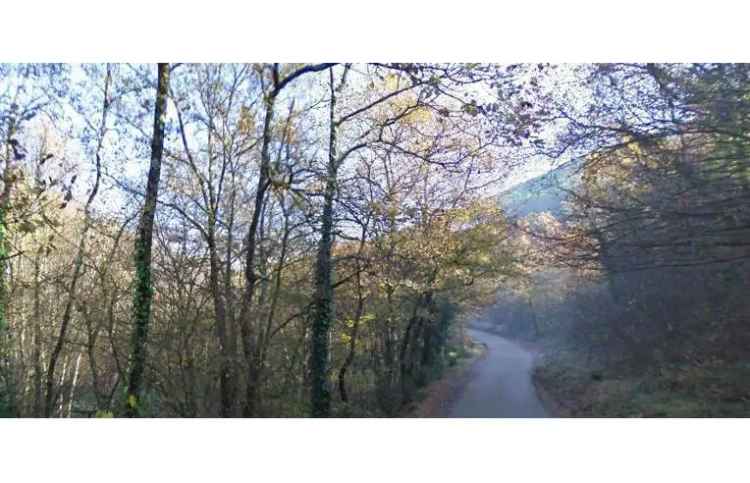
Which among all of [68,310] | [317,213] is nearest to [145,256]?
[68,310]

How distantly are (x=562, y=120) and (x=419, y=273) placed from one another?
161 cm

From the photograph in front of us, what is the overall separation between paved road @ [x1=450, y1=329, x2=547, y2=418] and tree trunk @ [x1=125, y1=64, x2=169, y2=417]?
240cm

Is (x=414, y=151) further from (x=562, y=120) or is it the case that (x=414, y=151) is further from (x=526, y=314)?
(x=526, y=314)

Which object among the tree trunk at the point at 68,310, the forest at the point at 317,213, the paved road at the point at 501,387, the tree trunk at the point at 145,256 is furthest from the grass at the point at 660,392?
the tree trunk at the point at 68,310

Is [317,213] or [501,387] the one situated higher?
[317,213]

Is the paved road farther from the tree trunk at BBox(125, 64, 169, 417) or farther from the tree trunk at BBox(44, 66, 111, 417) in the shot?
the tree trunk at BBox(44, 66, 111, 417)

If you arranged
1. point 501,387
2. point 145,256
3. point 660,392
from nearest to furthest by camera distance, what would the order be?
point 660,392
point 501,387
point 145,256

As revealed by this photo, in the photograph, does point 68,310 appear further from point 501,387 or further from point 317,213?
point 501,387

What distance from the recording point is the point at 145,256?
2980 millimetres

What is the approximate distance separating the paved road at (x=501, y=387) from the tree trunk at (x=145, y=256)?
2396 millimetres

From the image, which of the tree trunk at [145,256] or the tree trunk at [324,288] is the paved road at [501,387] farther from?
the tree trunk at [145,256]

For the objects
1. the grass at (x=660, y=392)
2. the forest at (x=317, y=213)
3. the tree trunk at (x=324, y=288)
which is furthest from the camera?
the tree trunk at (x=324, y=288)

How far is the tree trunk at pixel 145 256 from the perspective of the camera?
2912mm

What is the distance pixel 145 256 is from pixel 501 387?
291cm
